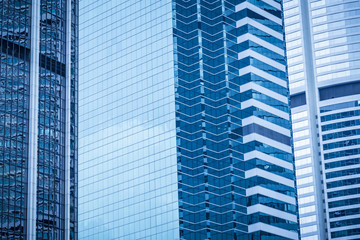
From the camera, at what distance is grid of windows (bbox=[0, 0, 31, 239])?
118750 mm

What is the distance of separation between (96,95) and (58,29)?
61543 millimetres

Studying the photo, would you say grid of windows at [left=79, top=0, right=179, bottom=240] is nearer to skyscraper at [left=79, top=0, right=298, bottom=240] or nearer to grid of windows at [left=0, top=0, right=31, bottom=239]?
skyscraper at [left=79, top=0, right=298, bottom=240]

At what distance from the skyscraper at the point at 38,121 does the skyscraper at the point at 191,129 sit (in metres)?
43.0

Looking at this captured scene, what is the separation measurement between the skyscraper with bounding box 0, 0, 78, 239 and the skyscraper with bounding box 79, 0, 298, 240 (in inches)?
1694

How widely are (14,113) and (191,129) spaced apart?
59187 millimetres

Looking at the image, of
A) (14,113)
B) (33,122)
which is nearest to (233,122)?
(33,122)

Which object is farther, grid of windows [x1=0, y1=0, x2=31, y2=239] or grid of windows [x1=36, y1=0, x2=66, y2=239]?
grid of windows [x1=36, y1=0, x2=66, y2=239]

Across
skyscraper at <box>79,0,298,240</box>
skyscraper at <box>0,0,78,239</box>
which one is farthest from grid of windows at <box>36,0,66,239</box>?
skyscraper at <box>79,0,298,240</box>

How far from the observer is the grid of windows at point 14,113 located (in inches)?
4675

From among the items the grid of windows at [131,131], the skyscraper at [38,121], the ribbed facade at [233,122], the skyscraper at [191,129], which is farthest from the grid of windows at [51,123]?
the ribbed facade at [233,122]

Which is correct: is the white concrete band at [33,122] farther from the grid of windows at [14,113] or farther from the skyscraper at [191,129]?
the skyscraper at [191,129]

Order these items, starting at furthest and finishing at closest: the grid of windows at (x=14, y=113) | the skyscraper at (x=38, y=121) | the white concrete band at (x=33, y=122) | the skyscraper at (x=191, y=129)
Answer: the skyscraper at (x=191, y=129)
the skyscraper at (x=38, y=121)
the white concrete band at (x=33, y=122)
the grid of windows at (x=14, y=113)

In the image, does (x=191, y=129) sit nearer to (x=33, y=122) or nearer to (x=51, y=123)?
(x=51, y=123)

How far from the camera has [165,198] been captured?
170000 millimetres
